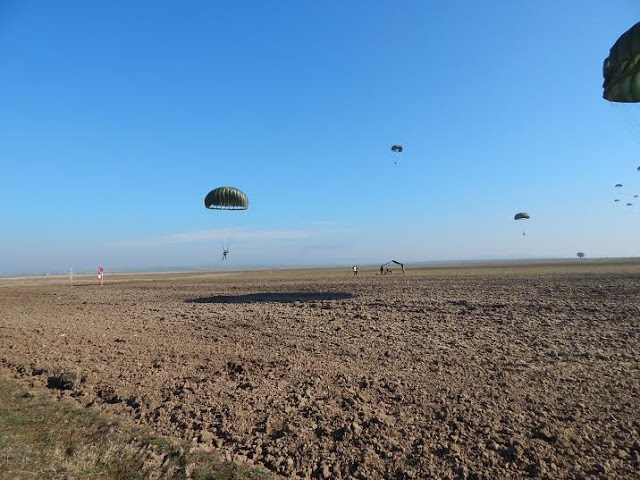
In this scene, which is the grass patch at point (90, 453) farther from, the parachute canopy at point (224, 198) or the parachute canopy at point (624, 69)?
the parachute canopy at point (224, 198)

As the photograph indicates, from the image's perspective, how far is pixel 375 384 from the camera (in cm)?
714

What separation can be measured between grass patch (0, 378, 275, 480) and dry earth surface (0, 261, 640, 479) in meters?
0.33

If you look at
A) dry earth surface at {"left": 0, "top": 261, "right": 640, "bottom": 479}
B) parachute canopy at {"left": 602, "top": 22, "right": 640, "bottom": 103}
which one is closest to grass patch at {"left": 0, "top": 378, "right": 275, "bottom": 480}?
dry earth surface at {"left": 0, "top": 261, "right": 640, "bottom": 479}

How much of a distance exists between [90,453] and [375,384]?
452cm

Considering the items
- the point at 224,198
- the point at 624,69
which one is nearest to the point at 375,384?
the point at 624,69

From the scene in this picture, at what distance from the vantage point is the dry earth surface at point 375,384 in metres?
4.88

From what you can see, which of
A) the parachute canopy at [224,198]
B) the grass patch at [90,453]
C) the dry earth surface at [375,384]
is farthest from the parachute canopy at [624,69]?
the parachute canopy at [224,198]

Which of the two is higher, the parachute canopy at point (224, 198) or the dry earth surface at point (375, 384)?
the parachute canopy at point (224, 198)

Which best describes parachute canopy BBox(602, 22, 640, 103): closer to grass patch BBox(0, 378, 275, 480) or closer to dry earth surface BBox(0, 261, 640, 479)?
dry earth surface BBox(0, 261, 640, 479)

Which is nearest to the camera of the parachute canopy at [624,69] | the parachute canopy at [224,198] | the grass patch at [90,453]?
the grass patch at [90,453]

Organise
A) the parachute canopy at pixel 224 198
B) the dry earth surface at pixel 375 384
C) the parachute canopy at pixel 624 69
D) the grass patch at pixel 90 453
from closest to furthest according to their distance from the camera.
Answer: the grass patch at pixel 90 453 < the dry earth surface at pixel 375 384 < the parachute canopy at pixel 624 69 < the parachute canopy at pixel 224 198

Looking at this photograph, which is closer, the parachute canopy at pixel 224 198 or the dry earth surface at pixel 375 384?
the dry earth surface at pixel 375 384

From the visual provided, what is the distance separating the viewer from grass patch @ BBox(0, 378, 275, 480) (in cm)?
452

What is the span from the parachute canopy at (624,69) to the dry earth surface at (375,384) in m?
8.74
